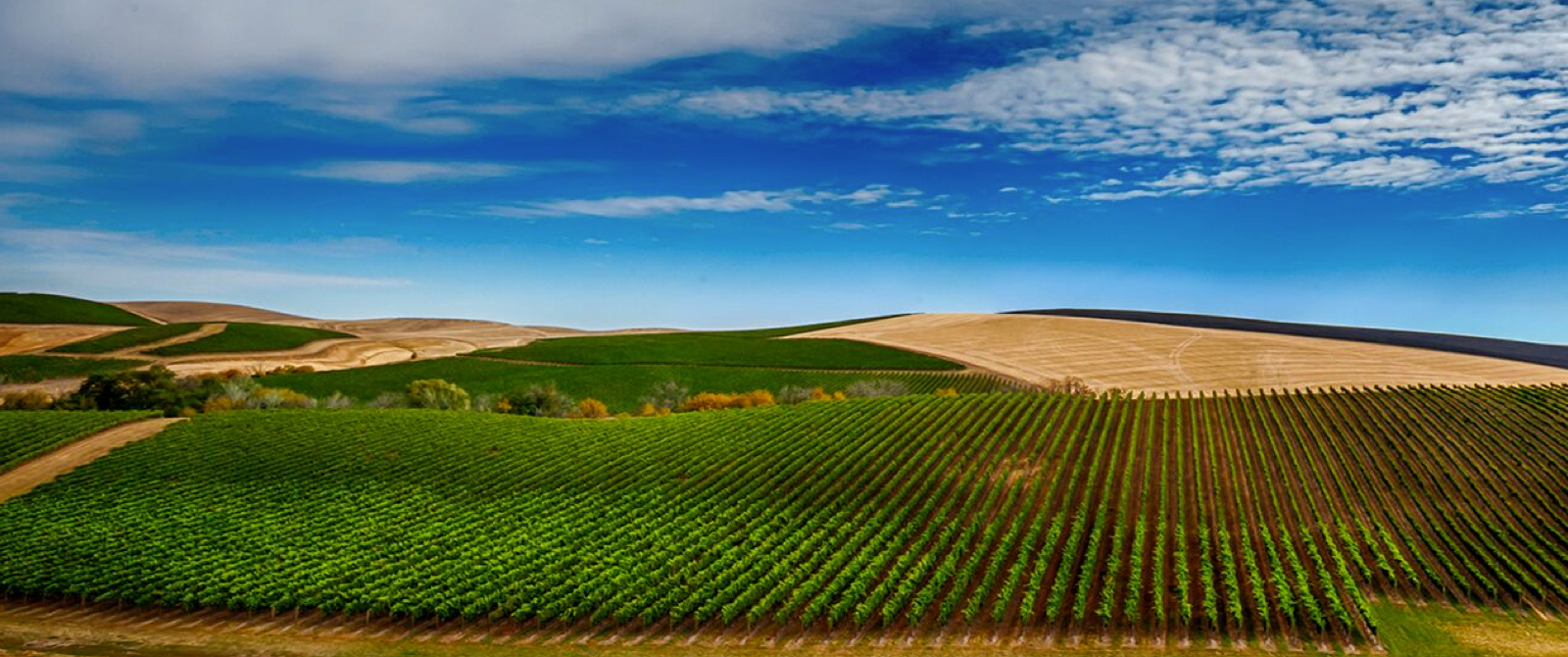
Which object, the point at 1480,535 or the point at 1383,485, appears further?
the point at 1383,485

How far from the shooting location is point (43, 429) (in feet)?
202

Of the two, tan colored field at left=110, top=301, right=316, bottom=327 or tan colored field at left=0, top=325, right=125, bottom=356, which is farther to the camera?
tan colored field at left=110, top=301, right=316, bottom=327

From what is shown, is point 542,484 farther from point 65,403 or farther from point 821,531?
point 65,403

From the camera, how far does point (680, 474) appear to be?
5244 centimetres

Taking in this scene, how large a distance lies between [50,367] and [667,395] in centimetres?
6857

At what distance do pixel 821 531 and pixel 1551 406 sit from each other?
5130cm

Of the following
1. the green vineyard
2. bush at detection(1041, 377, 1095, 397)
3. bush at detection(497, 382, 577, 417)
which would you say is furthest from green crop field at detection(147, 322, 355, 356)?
bush at detection(1041, 377, 1095, 397)

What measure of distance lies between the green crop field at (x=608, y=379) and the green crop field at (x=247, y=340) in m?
23.7

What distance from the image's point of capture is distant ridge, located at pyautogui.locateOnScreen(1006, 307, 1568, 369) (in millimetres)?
104062

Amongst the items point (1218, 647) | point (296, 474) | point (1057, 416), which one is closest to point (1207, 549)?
point (1218, 647)

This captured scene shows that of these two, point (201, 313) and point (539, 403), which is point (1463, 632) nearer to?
point (539, 403)

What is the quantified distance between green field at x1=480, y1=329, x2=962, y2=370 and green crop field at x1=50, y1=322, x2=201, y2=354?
1668 inches

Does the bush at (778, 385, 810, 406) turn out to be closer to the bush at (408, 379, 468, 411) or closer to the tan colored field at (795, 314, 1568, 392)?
the tan colored field at (795, 314, 1568, 392)

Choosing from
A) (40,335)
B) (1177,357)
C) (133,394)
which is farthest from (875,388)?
(40,335)
